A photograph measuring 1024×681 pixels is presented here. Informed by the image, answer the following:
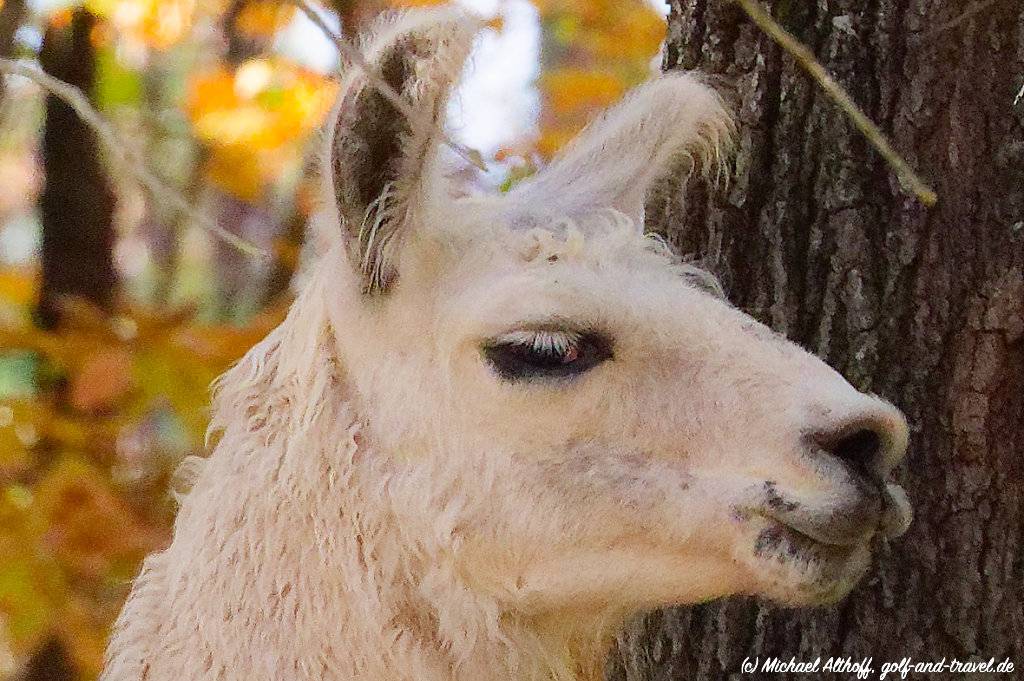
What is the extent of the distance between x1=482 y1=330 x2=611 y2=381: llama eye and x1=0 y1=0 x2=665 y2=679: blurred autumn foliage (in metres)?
0.32

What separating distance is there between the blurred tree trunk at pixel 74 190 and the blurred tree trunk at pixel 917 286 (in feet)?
10.1

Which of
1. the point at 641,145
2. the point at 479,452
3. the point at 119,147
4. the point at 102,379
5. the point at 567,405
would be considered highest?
the point at 641,145

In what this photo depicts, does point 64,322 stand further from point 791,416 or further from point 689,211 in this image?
point 791,416

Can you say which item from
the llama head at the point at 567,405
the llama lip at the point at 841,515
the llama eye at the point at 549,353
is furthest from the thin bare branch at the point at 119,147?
the llama lip at the point at 841,515

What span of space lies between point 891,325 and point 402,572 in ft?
4.41

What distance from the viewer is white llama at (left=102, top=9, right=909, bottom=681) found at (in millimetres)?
2096

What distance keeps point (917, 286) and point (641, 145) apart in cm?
75

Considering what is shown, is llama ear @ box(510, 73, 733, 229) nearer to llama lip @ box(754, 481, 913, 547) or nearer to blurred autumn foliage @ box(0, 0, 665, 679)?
blurred autumn foliage @ box(0, 0, 665, 679)

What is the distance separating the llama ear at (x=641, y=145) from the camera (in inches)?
108

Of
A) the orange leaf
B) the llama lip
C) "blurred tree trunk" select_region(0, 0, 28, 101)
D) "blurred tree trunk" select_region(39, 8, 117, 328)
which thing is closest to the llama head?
the llama lip

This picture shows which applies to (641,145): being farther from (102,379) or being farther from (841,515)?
(102,379)

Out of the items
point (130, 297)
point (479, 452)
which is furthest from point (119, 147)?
point (130, 297)

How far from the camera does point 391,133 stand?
2.22 meters

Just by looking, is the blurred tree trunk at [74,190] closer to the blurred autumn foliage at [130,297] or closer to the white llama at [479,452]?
the blurred autumn foliage at [130,297]
